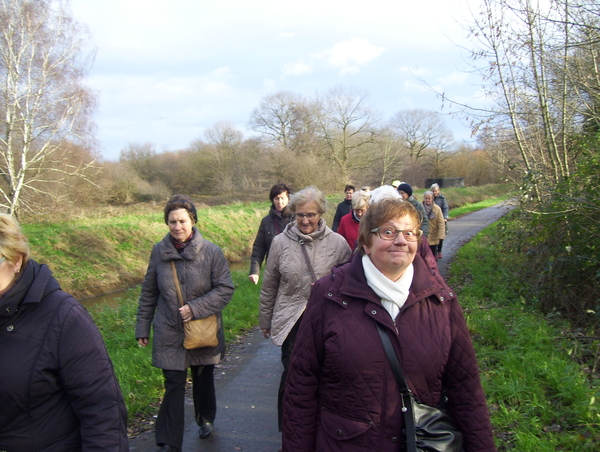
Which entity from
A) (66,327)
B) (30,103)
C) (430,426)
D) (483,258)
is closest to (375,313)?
(430,426)

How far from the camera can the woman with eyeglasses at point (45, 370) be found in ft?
6.49

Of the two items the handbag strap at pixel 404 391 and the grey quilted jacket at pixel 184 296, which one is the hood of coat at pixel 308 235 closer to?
the grey quilted jacket at pixel 184 296

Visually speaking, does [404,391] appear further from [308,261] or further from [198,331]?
[198,331]

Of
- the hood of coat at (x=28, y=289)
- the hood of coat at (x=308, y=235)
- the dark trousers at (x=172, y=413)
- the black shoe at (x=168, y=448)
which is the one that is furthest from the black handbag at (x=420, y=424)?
the black shoe at (x=168, y=448)

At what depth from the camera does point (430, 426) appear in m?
2.04

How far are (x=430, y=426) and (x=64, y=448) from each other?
63.1 inches

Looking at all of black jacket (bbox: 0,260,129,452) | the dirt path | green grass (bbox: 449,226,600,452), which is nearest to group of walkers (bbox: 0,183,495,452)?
black jacket (bbox: 0,260,129,452)

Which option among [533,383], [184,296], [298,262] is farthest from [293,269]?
[533,383]

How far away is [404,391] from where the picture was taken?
2.04 m

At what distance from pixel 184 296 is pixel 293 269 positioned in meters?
0.92

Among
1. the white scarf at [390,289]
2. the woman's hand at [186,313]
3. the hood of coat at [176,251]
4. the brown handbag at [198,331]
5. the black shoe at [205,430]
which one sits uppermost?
the hood of coat at [176,251]

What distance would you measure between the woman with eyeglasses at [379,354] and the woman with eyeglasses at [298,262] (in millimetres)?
1612

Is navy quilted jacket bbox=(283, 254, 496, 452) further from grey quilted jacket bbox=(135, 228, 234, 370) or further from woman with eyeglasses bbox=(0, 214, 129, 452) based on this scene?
grey quilted jacket bbox=(135, 228, 234, 370)

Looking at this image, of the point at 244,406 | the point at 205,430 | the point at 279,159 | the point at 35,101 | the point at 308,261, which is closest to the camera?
the point at 308,261
